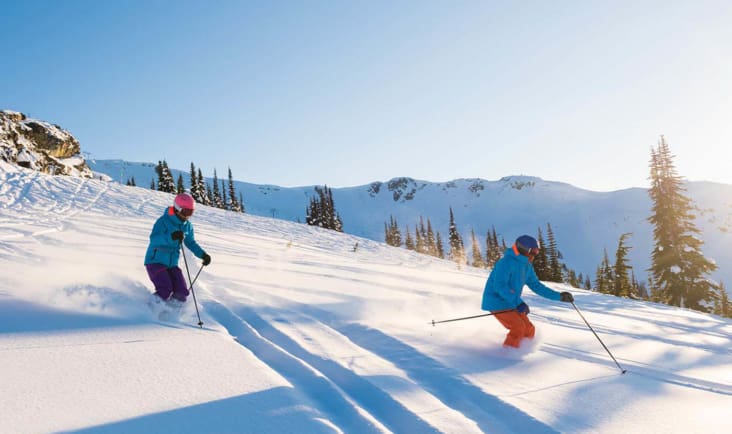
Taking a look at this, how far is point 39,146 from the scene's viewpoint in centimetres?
4716

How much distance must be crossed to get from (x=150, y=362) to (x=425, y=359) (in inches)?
104

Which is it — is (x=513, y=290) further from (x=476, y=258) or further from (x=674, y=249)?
(x=476, y=258)

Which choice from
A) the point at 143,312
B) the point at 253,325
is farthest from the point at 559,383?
the point at 143,312

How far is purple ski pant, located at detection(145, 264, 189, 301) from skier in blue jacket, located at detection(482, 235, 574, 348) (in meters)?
4.24

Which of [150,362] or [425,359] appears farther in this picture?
[425,359]

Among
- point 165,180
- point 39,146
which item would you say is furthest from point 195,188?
point 39,146

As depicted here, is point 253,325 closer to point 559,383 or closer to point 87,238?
point 559,383

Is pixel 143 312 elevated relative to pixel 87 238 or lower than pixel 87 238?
lower

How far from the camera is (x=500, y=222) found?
19600 cm

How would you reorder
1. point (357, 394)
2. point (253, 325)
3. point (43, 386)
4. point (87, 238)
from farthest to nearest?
1. point (87, 238)
2. point (253, 325)
3. point (357, 394)
4. point (43, 386)

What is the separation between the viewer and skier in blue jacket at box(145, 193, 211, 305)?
218 inches

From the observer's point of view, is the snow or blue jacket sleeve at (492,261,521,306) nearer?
the snow

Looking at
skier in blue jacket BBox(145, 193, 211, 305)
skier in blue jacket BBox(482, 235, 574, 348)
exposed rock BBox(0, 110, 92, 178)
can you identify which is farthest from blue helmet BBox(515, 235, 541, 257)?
exposed rock BBox(0, 110, 92, 178)

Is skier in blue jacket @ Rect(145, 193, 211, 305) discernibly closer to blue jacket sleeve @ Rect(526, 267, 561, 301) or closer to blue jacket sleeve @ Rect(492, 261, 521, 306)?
blue jacket sleeve @ Rect(492, 261, 521, 306)
